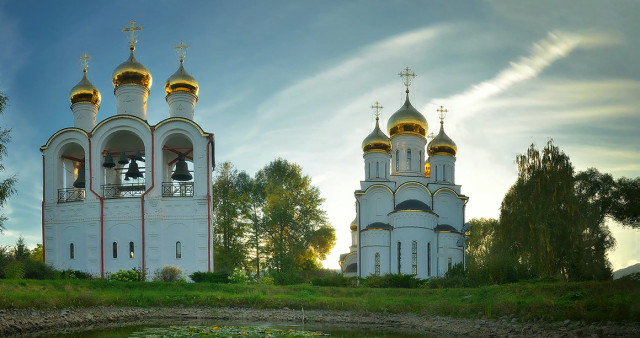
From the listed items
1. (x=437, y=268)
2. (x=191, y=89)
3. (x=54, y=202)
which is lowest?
(x=437, y=268)

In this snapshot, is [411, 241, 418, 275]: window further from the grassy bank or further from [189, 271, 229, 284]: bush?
[189, 271, 229, 284]: bush

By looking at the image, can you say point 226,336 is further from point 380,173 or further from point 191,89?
point 380,173

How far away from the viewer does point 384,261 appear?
34188mm

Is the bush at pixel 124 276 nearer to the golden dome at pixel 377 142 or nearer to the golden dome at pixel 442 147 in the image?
the golden dome at pixel 377 142

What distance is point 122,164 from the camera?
29016 mm

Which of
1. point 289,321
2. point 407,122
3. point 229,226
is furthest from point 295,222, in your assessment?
point 289,321

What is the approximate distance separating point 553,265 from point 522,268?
1299 millimetres

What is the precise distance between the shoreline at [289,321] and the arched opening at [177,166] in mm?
9171

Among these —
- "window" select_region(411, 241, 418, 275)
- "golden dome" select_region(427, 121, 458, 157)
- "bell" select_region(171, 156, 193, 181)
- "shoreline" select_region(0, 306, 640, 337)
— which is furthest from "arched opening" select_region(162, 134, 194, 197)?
"golden dome" select_region(427, 121, 458, 157)

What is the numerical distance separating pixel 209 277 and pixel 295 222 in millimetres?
12510

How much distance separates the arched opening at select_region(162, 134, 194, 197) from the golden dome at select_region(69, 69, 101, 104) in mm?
4824

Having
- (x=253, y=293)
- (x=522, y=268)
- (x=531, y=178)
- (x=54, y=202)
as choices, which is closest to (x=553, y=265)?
(x=522, y=268)

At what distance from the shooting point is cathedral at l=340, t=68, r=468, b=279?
3381 cm

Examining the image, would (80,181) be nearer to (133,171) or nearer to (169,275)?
(133,171)
